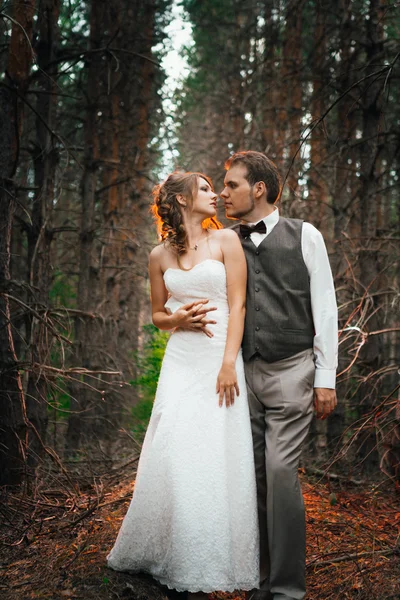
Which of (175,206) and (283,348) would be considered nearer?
(283,348)

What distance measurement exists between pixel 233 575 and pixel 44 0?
548 centimetres

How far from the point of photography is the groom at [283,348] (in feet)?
11.8

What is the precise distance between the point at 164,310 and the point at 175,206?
0.74 meters

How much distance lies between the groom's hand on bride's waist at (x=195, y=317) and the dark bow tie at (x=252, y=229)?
547mm

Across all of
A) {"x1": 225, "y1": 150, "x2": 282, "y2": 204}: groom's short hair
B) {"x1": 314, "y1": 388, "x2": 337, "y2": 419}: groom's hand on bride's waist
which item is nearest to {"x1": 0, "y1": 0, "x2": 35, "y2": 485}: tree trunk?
{"x1": 225, "y1": 150, "x2": 282, "y2": 204}: groom's short hair

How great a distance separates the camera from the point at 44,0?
5.83 metres

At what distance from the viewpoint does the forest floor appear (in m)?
3.52

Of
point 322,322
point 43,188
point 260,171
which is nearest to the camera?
point 322,322

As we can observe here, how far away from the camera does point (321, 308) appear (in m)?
3.75

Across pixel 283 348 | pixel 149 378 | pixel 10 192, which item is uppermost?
pixel 10 192

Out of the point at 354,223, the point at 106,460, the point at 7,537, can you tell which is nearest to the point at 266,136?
the point at 354,223

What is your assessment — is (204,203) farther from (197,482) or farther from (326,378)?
(197,482)

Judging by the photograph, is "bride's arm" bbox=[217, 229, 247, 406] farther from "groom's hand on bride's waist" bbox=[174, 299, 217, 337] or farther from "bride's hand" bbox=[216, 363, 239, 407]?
"groom's hand on bride's waist" bbox=[174, 299, 217, 337]

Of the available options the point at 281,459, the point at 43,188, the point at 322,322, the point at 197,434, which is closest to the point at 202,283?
the point at 322,322
